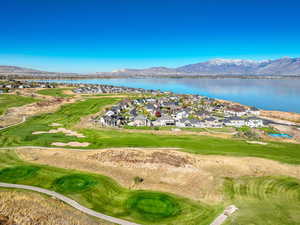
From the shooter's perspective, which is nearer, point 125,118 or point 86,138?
point 86,138

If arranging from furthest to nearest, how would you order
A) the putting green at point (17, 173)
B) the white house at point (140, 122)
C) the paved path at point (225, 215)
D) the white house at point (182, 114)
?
1. the white house at point (182, 114)
2. the white house at point (140, 122)
3. the putting green at point (17, 173)
4. the paved path at point (225, 215)

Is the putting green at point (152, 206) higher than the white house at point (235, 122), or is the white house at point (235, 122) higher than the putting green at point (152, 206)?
the white house at point (235, 122)

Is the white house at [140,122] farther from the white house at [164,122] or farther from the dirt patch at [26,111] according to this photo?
the dirt patch at [26,111]

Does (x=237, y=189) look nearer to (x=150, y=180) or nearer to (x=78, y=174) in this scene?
(x=150, y=180)

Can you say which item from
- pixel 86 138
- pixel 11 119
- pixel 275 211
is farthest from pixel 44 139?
pixel 275 211

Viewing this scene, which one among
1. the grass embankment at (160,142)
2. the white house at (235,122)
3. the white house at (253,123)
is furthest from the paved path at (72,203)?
the white house at (253,123)

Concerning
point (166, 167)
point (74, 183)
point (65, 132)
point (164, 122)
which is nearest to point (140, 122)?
point (164, 122)

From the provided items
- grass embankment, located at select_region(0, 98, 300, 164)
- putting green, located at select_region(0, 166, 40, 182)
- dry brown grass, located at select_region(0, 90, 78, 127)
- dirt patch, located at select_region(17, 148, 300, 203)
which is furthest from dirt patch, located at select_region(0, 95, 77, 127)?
putting green, located at select_region(0, 166, 40, 182)
